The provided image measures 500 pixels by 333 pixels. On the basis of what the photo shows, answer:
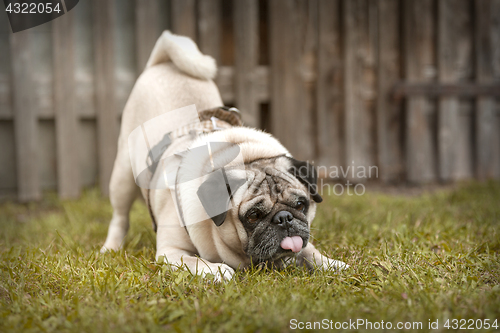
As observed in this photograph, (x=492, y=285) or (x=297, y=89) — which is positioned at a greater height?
(x=297, y=89)

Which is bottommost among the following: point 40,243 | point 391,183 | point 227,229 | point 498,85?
point 391,183

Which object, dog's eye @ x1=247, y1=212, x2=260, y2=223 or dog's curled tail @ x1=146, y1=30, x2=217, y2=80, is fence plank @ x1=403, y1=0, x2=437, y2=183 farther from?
dog's eye @ x1=247, y1=212, x2=260, y2=223

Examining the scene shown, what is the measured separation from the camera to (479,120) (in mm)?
5516

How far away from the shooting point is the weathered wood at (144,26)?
4762 mm

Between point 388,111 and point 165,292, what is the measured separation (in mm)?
4512

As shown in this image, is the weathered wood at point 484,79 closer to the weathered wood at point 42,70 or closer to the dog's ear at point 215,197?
the dog's ear at point 215,197

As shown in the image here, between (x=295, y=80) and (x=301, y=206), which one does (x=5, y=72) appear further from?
(x=301, y=206)

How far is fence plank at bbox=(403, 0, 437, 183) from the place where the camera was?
5.39 m

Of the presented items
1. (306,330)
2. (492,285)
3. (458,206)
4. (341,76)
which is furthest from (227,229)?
(341,76)

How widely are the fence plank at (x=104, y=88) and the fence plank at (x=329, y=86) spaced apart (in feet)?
8.76

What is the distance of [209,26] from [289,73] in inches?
46.6

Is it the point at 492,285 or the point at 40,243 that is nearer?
the point at 492,285

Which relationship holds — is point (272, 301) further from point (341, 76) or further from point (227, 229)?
point (341, 76)

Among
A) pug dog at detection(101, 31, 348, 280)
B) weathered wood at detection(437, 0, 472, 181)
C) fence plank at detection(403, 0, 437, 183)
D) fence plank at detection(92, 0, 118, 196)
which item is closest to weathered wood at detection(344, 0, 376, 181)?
fence plank at detection(403, 0, 437, 183)
